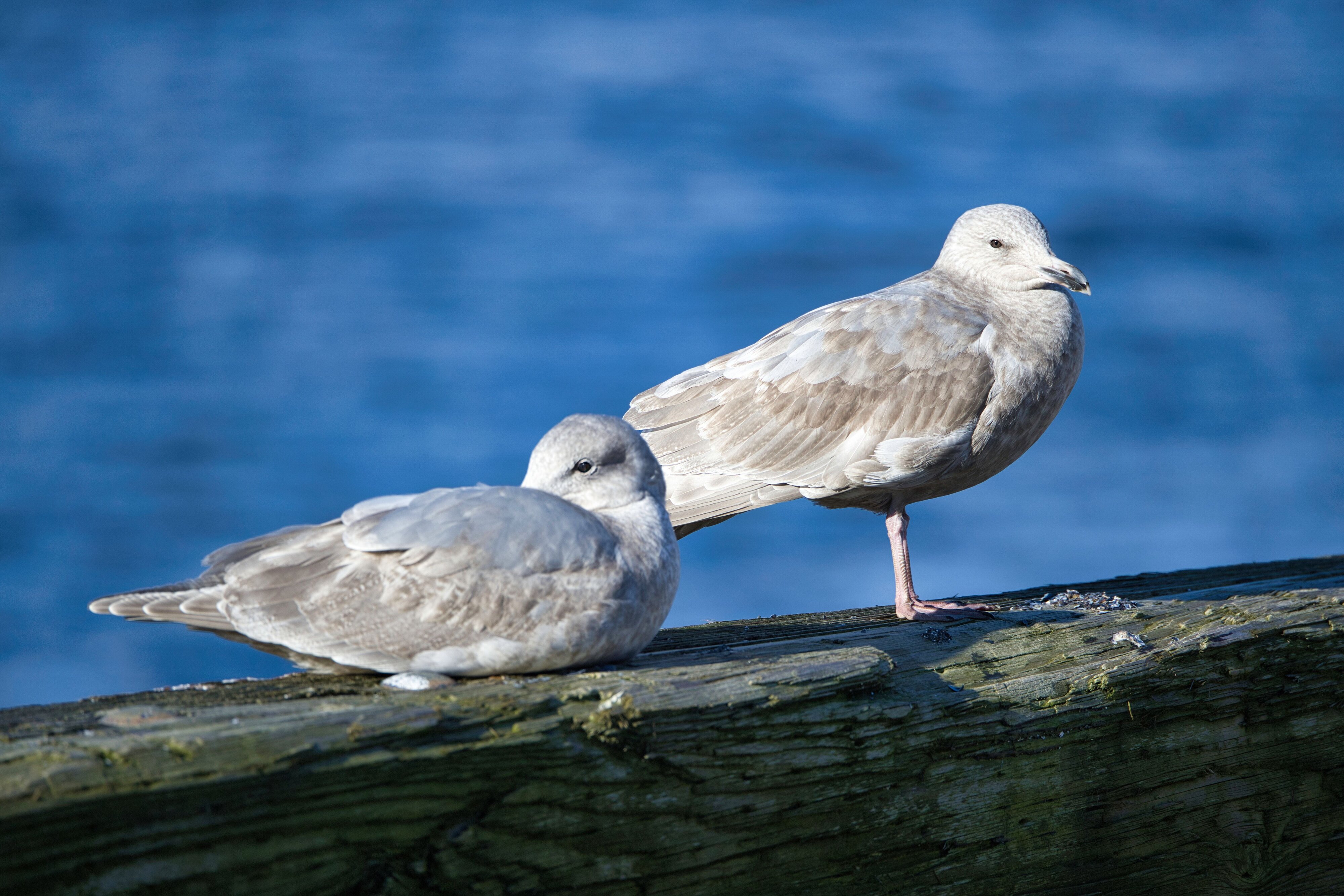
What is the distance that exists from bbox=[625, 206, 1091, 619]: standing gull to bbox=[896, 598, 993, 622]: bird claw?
0.02 meters

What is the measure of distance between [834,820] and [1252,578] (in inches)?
91.5

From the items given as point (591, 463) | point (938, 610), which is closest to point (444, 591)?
point (591, 463)

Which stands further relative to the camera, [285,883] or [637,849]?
[637,849]

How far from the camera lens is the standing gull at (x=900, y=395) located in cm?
398

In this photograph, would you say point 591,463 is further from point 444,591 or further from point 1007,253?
point 1007,253

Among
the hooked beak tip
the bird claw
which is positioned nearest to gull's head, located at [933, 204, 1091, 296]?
the hooked beak tip

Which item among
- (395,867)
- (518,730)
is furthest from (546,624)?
(395,867)

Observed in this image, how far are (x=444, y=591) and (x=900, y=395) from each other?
2263mm

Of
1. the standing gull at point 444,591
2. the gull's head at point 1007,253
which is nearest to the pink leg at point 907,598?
the gull's head at point 1007,253

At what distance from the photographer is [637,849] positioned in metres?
2.03

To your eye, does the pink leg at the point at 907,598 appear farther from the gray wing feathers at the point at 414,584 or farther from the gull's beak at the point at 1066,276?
the gray wing feathers at the point at 414,584

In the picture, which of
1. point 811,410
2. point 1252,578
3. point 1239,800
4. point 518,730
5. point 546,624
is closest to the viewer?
point 518,730

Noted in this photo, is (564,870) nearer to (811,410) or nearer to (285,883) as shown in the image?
(285,883)

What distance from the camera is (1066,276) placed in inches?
162
